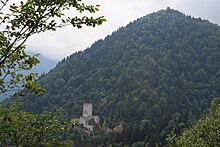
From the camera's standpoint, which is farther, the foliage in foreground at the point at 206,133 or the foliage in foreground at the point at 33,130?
the foliage in foreground at the point at 206,133

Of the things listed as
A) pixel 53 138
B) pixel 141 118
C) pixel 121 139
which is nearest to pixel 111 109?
pixel 141 118

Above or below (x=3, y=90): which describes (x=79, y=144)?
below

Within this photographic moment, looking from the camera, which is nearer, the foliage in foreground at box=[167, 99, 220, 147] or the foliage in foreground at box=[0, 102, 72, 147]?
the foliage in foreground at box=[0, 102, 72, 147]

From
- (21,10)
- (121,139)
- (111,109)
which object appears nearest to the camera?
(21,10)

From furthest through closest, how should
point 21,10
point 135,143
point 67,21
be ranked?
point 135,143 < point 67,21 < point 21,10

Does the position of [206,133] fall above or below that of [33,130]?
below

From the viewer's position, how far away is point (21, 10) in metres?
8.95

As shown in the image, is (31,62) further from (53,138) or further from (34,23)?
(53,138)

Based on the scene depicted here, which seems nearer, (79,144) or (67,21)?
(67,21)

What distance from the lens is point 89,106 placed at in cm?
16425

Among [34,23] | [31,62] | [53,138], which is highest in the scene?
[34,23]

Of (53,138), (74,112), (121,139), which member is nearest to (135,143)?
(121,139)

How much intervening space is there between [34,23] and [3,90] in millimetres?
2474

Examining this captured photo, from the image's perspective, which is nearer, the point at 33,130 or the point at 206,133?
the point at 33,130
